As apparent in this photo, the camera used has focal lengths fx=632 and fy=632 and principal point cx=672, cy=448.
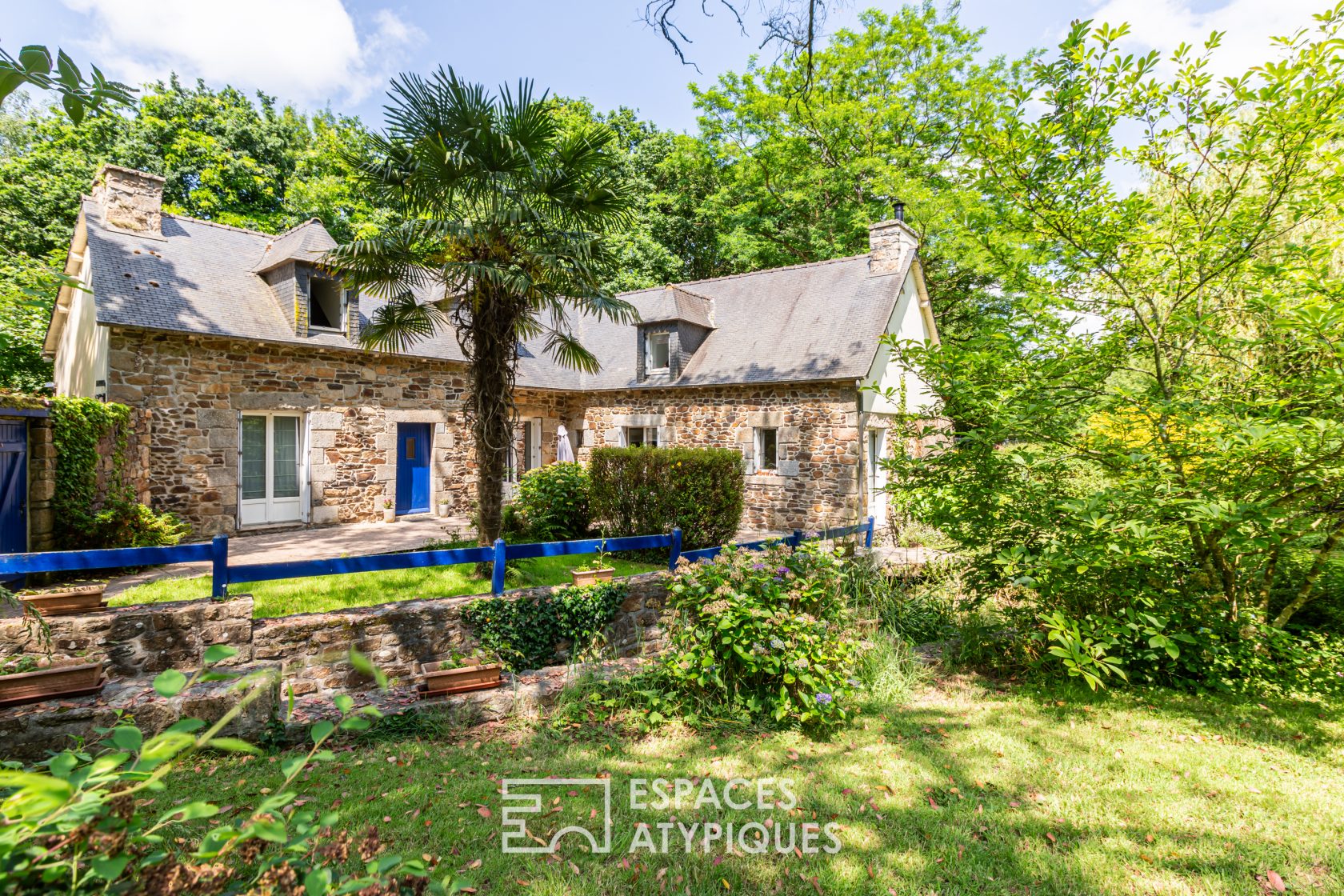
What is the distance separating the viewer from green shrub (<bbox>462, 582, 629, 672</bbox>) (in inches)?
233

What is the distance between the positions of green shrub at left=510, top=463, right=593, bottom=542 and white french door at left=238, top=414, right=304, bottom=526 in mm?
4415

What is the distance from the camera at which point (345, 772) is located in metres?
3.92

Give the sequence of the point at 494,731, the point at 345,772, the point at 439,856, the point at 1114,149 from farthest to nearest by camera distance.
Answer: the point at 1114,149 → the point at 494,731 → the point at 345,772 → the point at 439,856

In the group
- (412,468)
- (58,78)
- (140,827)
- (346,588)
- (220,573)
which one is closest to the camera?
(58,78)

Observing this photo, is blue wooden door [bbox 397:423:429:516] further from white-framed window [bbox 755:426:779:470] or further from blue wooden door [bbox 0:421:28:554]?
white-framed window [bbox 755:426:779:470]

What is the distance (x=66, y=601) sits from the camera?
5.08m

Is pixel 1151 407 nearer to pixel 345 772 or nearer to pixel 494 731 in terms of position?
pixel 494 731

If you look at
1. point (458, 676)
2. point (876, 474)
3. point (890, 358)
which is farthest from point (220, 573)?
Answer: point (876, 474)

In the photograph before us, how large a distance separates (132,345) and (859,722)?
11294 mm

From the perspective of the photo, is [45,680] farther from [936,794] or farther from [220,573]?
[936,794]

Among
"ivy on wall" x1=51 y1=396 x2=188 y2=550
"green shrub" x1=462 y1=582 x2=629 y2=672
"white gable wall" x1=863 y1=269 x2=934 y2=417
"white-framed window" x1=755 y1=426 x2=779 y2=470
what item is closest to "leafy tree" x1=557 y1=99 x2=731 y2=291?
"white gable wall" x1=863 y1=269 x2=934 y2=417

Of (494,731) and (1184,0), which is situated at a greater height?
(1184,0)

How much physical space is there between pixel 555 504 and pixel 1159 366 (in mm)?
7667

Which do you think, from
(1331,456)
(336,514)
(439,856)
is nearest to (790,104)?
(336,514)
